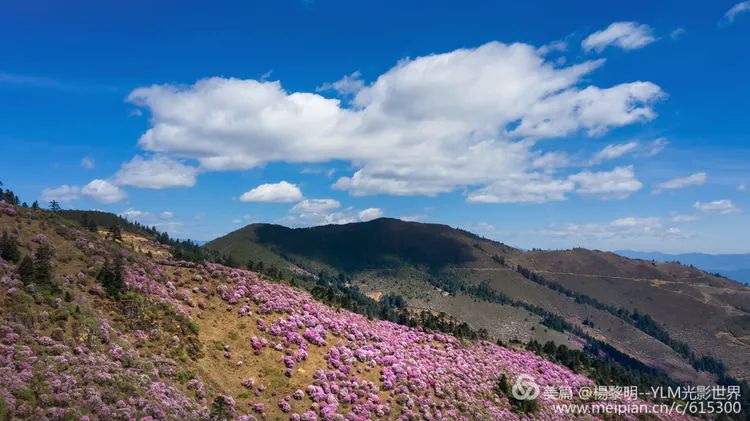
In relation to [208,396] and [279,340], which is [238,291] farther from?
[208,396]

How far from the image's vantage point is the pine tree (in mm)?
43062

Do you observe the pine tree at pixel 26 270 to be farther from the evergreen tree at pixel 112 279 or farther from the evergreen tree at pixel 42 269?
the evergreen tree at pixel 112 279

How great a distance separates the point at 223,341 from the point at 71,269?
18713 mm

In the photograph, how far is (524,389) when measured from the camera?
247 ft

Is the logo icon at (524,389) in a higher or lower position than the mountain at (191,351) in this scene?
lower

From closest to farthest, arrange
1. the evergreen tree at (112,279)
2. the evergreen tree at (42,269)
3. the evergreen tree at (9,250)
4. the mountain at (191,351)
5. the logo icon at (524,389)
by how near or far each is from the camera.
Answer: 1. the mountain at (191,351)
2. the evergreen tree at (42,269)
3. the evergreen tree at (9,250)
4. the evergreen tree at (112,279)
5. the logo icon at (524,389)

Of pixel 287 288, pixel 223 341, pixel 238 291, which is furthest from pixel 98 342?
pixel 287 288

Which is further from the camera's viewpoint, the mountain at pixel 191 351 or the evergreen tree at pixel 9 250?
the evergreen tree at pixel 9 250

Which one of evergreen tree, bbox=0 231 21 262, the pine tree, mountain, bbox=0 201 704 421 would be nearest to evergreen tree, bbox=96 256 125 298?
mountain, bbox=0 201 704 421

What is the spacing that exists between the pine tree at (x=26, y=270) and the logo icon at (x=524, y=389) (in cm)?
6527

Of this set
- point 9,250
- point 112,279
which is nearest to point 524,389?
point 112,279

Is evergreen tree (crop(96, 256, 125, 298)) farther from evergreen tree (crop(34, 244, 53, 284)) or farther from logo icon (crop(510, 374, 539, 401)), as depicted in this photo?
logo icon (crop(510, 374, 539, 401))

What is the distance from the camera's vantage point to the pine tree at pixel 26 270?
43.1 metres

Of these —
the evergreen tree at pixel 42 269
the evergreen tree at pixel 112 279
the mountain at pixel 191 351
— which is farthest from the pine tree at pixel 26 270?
the evergreen tree at pixel 112 279
